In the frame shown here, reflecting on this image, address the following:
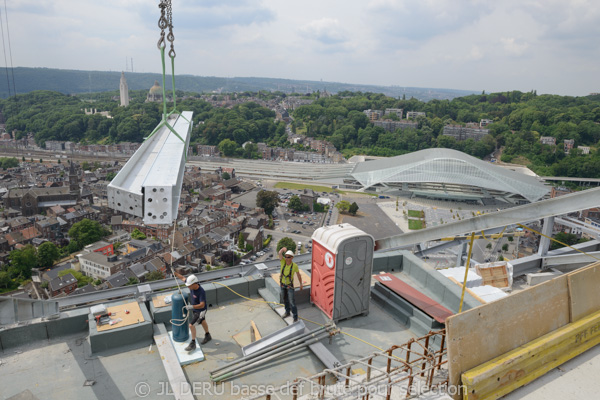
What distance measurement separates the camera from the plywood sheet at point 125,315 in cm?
287

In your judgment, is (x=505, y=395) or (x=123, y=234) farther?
(x=123, y=234)

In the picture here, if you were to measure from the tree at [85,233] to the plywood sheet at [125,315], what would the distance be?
20.3 metres

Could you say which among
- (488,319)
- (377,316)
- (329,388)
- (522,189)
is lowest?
(522,189)

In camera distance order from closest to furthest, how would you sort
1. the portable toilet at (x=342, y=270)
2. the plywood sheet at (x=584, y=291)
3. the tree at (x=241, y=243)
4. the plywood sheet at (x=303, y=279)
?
the plywood sheet at (x=584, y=291) → the portable toilet at (x=342, y=270) → the plywood sheet at (x=303, y=279) → the tree at (x=241, y=243)

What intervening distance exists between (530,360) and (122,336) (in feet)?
8.69

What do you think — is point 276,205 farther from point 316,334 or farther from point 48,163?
point 48,163

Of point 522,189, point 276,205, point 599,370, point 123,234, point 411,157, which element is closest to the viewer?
point 599,370

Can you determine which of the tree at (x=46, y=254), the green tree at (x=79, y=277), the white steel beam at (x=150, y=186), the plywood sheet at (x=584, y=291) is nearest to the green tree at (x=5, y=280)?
the tree at (x=46, y=254)

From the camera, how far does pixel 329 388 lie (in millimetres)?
2109

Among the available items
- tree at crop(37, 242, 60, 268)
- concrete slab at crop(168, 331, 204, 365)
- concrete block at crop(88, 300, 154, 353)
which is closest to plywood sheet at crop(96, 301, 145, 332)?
concrete block at crop(88, 300, 154, 353)

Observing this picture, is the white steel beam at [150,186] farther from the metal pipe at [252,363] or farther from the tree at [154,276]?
the tree at [154,276]

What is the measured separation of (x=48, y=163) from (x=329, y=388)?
161 ft

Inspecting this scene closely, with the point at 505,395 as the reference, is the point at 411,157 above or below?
below

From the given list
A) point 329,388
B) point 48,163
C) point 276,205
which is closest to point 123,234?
point 276,205
